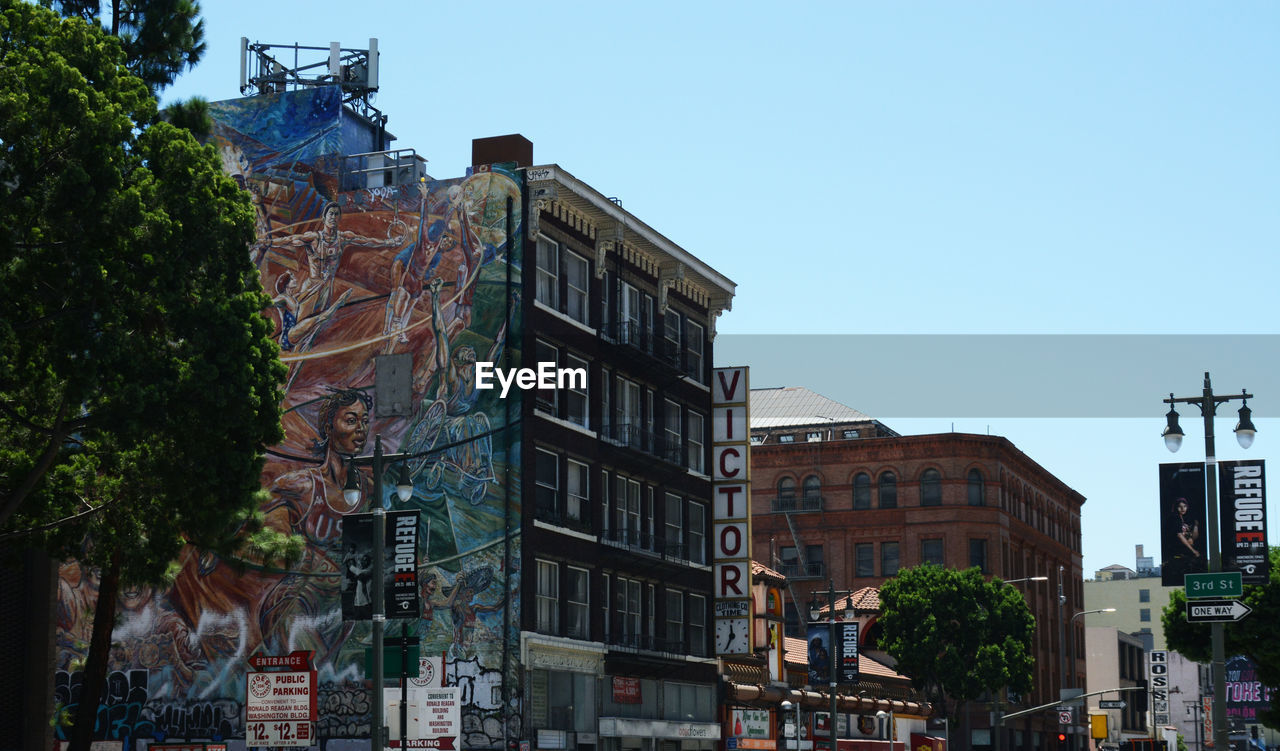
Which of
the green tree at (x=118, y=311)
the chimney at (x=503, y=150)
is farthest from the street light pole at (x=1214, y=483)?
the chimney at (x=503, y=150)

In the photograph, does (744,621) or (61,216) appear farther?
(744,621)

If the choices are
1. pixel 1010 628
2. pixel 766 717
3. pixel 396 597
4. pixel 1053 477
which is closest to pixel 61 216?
pixel 396 597

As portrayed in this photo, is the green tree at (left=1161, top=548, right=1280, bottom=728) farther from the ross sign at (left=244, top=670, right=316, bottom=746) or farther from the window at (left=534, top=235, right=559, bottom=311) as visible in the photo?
the ross sign at (left=244, top=670, right=316, bottom=746)

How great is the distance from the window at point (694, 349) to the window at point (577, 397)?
29.3ft

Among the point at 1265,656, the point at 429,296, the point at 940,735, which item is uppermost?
the point at 429,296

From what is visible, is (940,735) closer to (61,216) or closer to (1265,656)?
(1265,656)

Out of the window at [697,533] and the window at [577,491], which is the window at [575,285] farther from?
the window at [697,533]

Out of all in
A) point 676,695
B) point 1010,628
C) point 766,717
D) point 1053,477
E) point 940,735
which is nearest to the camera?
point 676,695

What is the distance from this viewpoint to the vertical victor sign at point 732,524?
2403 inches

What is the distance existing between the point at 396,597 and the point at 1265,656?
3948cm

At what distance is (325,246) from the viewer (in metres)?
51.0

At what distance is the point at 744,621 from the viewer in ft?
202

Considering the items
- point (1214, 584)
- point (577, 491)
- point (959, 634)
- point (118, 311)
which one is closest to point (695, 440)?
point (577, 491)

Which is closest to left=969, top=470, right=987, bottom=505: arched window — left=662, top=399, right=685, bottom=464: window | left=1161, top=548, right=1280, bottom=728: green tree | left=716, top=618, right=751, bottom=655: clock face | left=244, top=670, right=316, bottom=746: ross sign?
left=1161, top=548, right=1280, bottom=728: green tree
